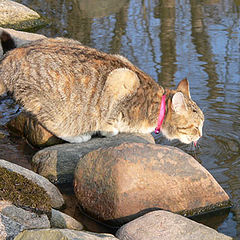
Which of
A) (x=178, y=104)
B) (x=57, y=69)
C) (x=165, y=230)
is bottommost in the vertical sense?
(x=165, y=230)

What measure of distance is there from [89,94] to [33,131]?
115cm

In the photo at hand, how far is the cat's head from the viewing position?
612 centimetres

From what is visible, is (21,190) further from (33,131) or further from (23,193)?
(33,131)

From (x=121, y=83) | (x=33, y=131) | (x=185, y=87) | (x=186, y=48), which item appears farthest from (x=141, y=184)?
(x=186, y=48)

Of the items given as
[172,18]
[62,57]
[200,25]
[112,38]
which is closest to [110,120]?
[62,57]

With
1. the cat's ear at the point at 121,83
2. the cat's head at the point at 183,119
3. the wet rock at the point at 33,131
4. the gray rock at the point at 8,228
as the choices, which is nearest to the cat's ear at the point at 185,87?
the cat's head at the point at 183,119

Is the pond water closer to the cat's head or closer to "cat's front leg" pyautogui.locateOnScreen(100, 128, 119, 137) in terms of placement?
the cat's head

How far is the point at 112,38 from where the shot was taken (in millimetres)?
11961

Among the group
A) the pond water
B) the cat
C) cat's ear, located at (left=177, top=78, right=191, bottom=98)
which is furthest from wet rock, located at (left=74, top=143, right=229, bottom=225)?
cat's ear, located at (left=177, top=78, right=191, bottom=98)

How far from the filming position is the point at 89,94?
6215mm

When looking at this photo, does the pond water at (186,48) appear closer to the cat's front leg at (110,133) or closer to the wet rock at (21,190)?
the cat's front leg at (110,133)

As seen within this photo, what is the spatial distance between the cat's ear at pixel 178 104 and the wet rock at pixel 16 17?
846 cm

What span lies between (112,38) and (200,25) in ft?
8.04

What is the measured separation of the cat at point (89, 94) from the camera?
6.16 m
